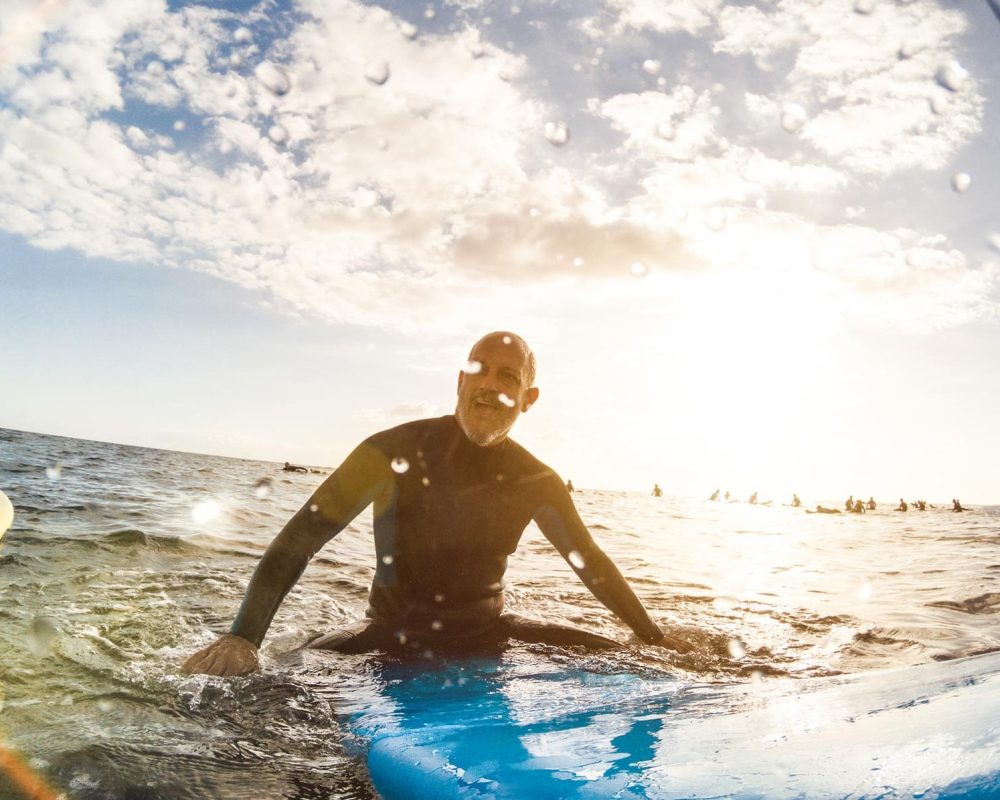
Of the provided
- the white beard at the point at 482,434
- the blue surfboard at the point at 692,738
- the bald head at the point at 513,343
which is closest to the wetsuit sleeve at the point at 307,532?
the white beard at the point at 482,434

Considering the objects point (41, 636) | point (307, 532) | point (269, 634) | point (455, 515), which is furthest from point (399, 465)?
point (41, 636)

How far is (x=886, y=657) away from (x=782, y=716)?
8.60 ft

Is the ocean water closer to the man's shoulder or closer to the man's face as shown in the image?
the man's shoulder

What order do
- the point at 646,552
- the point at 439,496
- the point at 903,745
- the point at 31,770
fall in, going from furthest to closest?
the point at 646,552 → the point at 439,496 → the point at 31,770 → the point at 903,745

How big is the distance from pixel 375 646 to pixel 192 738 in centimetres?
119

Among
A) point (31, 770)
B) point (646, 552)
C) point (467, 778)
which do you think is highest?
point (467, 778)

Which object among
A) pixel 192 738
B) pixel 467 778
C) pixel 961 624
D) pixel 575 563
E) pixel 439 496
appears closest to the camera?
pixel 467 778

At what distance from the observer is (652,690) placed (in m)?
2.48

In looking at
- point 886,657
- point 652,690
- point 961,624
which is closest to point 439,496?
point 652,690

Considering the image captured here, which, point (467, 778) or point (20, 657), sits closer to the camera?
point (467, 778)

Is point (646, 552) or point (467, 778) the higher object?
point (467, 778)

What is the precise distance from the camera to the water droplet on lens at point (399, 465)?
313 cm

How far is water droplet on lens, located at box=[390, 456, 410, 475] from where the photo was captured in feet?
10.3

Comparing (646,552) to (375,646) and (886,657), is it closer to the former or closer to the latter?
(886,657)
